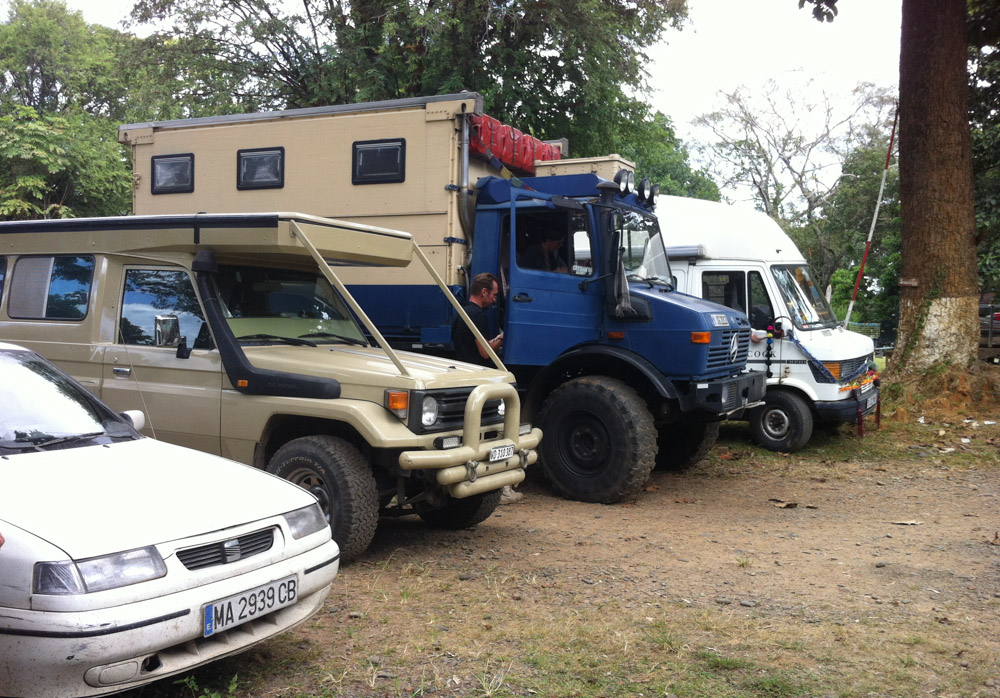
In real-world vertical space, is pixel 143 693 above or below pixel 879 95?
below

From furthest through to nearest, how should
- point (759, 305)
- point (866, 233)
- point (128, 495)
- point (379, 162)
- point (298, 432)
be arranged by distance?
1. point (866, 233)
2. point (759, 305)
3. point (379, 162)
4. point (298, 432)
5. point (128, 495)

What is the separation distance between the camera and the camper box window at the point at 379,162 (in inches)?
340

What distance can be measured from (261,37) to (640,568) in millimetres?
15075

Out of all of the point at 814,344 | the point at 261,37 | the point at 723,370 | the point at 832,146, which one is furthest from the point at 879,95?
the point at 723,370

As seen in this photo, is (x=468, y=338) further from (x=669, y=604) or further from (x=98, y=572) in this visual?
(x=98, y=572)

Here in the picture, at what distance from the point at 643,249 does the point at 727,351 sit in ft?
4.15

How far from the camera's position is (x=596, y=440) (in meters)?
8.27

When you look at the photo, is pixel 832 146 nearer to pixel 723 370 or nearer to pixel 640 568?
pixel 723 370

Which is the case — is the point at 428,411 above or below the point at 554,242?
below

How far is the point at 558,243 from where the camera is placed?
28.0 feet

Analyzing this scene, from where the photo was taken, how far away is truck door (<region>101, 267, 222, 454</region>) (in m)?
6.27

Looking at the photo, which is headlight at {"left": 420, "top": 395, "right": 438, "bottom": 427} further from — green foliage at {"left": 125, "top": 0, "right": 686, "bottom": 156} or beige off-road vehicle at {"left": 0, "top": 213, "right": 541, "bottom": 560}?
green foliage at {"left": 125, "top": 0, "right": 686, "bottom": 156}

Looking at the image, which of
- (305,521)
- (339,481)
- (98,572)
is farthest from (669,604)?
(98,572)

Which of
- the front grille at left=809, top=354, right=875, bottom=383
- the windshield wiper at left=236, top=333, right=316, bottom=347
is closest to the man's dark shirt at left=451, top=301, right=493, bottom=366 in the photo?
the windshield wiper at left=236, top=333, right=316, bottom=347
